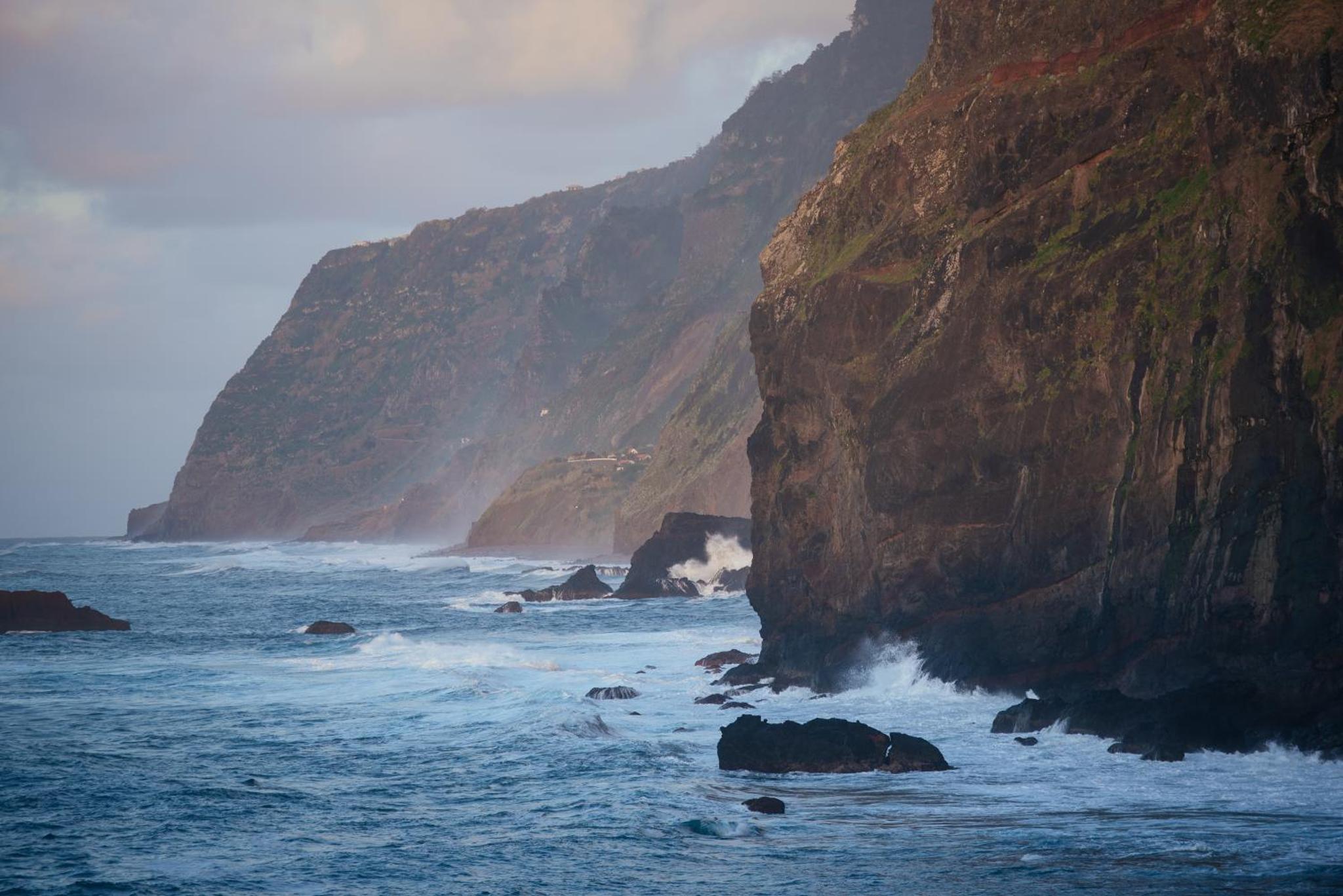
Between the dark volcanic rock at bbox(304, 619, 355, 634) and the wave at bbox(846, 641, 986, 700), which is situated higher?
the wave at bbox(846, 641, 986, 700)

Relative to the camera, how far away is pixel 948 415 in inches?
1188

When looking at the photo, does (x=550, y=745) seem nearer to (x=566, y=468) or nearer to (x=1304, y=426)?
(x=1304, y=426)

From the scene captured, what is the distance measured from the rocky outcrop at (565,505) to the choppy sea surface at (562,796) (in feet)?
223

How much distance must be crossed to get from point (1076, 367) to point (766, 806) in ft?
40.7

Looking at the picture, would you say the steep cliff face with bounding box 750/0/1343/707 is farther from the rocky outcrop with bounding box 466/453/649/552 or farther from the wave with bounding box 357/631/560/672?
the rocky outcrop with bounding box 466/453/649/552

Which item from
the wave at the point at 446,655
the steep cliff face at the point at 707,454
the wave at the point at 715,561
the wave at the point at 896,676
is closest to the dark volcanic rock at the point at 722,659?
the wave at the point at 446,655

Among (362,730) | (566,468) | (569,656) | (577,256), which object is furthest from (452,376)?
(362,730)

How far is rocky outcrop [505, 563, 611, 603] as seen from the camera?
67.1 meters

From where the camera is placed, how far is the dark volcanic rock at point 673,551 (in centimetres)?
6644

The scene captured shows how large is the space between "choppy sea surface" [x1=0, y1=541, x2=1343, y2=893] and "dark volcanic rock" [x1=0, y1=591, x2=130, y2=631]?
45.1 ft

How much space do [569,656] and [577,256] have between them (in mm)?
131260

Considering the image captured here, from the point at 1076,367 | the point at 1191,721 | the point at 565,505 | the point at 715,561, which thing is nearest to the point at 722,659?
the point at 1076,367

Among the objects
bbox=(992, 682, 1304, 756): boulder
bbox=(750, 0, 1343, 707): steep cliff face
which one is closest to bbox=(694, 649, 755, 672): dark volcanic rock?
bbox=(750, 0, 1343, 707): steep cliff face

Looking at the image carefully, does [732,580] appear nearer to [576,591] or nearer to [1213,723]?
[576,591]
